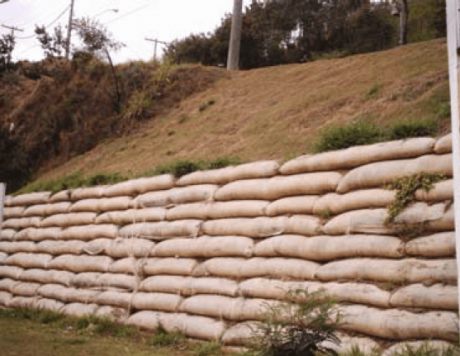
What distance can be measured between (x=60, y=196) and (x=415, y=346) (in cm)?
566

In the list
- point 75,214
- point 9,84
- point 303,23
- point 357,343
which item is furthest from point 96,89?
point 357,343

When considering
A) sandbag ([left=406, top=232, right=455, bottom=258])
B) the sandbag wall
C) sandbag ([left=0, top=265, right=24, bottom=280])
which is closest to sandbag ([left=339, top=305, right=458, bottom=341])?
the sandbag wall

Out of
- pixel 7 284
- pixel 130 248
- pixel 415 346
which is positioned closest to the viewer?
pixel 415 346

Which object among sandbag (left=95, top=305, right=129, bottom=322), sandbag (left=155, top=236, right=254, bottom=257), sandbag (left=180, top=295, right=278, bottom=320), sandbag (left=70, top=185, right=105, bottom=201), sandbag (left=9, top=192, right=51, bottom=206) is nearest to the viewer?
sandbag (left=180, top=295, right=278, bottom=320)

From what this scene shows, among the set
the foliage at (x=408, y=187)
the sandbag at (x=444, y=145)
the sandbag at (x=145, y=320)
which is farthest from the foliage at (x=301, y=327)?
the sandbag at (x=145, y=320)

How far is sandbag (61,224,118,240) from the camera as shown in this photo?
649 centimetres

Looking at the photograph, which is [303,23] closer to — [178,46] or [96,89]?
[178,46]

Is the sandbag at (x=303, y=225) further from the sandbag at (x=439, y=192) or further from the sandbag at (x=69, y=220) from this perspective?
the sandbag at (x=69, y=220)

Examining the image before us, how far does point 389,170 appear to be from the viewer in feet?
13.0

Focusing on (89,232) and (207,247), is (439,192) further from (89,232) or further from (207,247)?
(89,232)

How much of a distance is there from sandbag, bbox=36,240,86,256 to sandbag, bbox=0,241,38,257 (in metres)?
0.14

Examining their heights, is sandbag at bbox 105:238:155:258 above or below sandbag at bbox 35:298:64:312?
above

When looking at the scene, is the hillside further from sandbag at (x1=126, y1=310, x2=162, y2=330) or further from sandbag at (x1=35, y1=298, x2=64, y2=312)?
sandbag at (x1=35, y1=298, x2=64, y2=312)

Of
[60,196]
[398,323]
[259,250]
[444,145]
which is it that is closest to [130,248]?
[259,250]
